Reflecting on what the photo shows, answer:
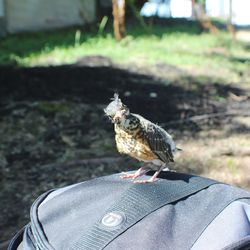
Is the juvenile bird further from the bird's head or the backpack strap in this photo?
the backpack strap

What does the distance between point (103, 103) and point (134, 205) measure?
3945 mm

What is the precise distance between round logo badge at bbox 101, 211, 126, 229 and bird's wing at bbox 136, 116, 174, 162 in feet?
1.89

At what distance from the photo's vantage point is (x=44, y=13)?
12.4 metres

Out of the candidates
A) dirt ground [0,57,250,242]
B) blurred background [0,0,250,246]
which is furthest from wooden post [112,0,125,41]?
dirt ground [0,57,250,242]

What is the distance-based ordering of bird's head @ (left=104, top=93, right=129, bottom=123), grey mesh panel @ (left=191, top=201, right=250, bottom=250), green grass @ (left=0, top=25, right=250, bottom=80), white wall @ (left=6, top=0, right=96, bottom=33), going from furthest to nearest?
white wall @ (left=6, top=0, right=96, bottom=33)
green grass @ (left=0, top=25, right=250, bottom=80)
bird's head @ (left=104, top=93, right=129, bottom=123)
grey mesh panel @ (left=191, top=201, right=250, bottom=250)

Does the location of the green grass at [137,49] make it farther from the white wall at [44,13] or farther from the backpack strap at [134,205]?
the backpack strap at [134,205]

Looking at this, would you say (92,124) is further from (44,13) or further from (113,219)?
(44,13)

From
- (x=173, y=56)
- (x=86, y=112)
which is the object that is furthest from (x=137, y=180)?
(x=173, y=56)

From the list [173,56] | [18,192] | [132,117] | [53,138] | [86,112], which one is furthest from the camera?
[173,56]

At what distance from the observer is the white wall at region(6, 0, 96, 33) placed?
38.3 ft

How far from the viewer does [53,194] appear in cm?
225

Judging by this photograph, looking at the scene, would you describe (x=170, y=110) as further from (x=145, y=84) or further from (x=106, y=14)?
(x=106, y=14)

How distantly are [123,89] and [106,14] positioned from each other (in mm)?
8204

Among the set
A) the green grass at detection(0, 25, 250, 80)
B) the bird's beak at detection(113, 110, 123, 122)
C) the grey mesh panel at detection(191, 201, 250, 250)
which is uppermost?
the bird's beak at detection(113, 110, 123, 122)
